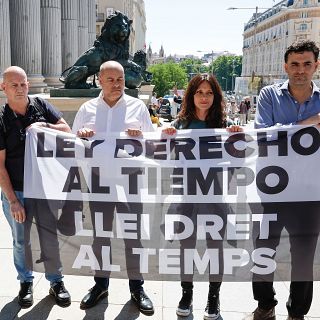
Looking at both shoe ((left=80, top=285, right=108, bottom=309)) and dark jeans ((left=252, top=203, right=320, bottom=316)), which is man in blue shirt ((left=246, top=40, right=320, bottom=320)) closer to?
dark jeans ((left=252, top=203, right=320, bottom=316))

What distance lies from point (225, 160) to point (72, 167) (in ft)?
4.02

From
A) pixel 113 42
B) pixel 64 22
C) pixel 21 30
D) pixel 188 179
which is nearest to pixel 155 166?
pixel 188 179

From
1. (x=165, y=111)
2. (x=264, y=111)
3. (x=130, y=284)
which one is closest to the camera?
(x=264, y=111)

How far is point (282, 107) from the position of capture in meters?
3.32

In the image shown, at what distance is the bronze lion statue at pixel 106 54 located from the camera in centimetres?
1062

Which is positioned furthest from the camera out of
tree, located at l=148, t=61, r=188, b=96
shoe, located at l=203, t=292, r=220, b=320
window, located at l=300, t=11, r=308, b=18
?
window, located at l=300, t=11, r=308, b=18

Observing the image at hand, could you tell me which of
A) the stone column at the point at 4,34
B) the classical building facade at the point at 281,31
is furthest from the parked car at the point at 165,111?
the classical building facade at the point at 281,31

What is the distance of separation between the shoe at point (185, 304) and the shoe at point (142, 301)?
0.75 feet

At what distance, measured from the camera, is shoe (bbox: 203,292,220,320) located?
3.61m

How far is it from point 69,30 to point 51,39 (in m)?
2.38

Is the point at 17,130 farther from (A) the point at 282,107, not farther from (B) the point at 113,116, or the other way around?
(A) the point at 282,107

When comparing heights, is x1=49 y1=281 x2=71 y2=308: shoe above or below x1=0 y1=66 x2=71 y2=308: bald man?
below

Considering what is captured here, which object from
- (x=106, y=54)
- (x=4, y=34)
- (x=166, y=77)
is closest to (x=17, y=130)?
(x=106, y=54)

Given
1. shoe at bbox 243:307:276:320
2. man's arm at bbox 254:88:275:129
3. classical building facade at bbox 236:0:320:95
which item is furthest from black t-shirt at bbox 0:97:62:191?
classical building facade at bbox 236:0:320:95
